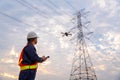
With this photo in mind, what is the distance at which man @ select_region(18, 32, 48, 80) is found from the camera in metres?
8.65

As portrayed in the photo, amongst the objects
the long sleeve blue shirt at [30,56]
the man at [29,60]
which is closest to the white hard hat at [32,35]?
the man at [29,60]

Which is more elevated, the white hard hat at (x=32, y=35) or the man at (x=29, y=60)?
the white hard hat at (x=32, y=35)

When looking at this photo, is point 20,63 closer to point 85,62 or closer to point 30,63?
point 30,63

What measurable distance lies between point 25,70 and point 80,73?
44.3 metres

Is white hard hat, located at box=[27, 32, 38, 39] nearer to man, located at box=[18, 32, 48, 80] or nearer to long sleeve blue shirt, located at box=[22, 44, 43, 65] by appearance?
man, located at box=[18, 32, 48, 80]

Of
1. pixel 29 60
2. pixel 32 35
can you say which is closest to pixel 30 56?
pixel 29 60

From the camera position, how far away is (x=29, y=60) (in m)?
8.81

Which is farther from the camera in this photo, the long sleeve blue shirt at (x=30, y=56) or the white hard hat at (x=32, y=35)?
the white hard hat at (x=32, y=35)

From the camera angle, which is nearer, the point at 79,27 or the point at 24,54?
the point at 24,54

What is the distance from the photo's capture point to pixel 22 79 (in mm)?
8625

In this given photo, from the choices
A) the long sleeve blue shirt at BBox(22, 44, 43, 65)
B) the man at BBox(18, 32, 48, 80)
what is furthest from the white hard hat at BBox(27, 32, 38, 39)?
the long sleeve blue shirt at BBox(22, 44, 43, 65)

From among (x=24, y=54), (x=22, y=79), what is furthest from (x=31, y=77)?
(x=24, y=54)

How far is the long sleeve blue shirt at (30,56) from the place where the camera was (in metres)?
8.70

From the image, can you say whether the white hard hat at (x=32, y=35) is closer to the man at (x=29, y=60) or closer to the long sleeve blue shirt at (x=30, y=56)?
the man at (x=29, y=60)
